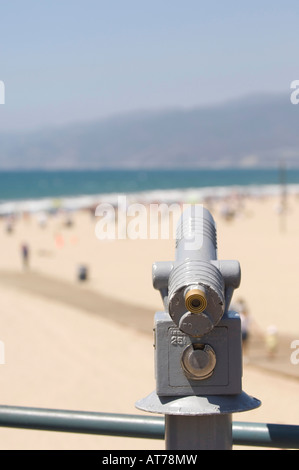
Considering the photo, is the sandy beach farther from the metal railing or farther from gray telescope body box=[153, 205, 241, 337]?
gray telescope body box=[153, 205, 241, 337]

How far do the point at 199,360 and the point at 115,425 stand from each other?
0.51m

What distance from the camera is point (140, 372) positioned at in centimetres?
1314

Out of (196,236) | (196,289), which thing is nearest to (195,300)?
(196,289)

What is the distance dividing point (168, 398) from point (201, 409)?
0.13 meters

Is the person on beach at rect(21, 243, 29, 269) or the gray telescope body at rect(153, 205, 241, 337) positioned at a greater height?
the person on beach at rect(21, 243, 29, 269)

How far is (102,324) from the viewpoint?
17.8 metres

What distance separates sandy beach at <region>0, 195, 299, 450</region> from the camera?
438 inches

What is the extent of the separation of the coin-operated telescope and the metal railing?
8.1 inches

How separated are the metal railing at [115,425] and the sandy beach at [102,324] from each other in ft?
8.57

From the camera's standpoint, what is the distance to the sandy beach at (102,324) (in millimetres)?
11133

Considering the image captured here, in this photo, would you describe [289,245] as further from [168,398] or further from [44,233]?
[168,398]

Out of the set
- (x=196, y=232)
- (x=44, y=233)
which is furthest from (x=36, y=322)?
(x=44, y=233)

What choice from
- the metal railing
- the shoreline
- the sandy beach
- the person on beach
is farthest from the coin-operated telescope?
the shoreline
